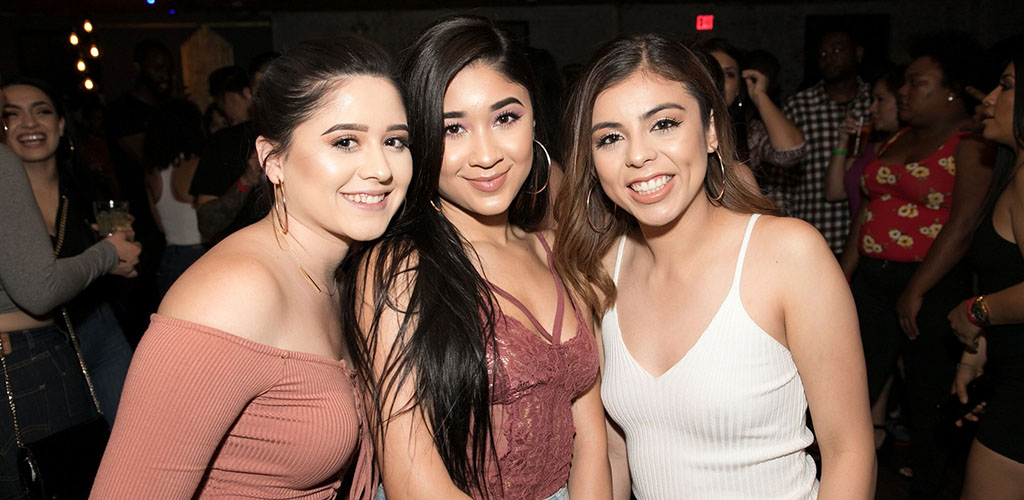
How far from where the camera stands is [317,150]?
146 cm

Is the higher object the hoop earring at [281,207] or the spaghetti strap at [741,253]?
the hoop earring at [281,207]

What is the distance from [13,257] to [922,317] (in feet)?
11.8

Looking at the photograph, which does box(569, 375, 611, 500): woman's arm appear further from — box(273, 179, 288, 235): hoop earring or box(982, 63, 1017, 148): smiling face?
box(982, 63, 1017, 148): smiling face

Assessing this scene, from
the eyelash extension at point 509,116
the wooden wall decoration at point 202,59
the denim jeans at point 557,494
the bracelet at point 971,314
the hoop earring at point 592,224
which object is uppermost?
the wooden wall decoration at point 202,59

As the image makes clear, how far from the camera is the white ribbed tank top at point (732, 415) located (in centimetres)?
157

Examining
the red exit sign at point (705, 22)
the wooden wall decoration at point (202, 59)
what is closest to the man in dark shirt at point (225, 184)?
the wooden wall decoration at point (202, 59)

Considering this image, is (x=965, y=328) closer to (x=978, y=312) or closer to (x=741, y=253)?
(x=978, y=312)

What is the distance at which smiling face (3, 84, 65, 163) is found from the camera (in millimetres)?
2570

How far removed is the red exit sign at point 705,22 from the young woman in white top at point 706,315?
8.05 meters

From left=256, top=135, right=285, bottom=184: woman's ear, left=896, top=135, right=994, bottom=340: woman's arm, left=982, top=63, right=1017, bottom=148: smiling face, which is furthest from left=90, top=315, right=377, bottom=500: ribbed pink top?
left=896, top=135, right=994, bottom=340: woman's arm

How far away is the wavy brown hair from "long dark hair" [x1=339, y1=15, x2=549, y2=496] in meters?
0.19

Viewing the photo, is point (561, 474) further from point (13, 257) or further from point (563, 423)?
point (13, 257)

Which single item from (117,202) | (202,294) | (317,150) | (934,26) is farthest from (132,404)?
(934,26)

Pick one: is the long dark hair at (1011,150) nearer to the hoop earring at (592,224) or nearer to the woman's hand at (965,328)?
the woman's hand at (965,328)
